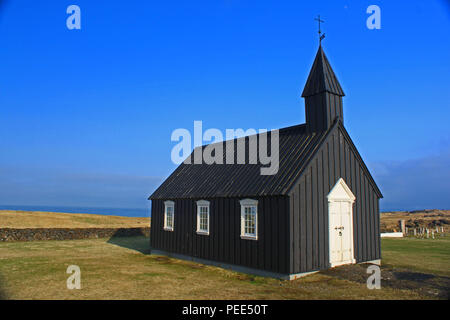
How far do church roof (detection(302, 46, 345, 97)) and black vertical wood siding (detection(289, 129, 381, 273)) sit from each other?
2.10 m

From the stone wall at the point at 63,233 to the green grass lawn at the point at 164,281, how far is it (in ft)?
27.2

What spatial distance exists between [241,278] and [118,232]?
21017mm

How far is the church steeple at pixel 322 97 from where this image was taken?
619 inches

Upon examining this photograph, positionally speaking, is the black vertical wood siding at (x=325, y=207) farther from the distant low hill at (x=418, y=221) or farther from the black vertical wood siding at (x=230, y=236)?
the distant low hill at (x=418, y=221)

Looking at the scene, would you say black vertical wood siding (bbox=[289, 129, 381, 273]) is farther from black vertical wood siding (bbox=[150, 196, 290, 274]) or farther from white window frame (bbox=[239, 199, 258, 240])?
white window frame (bbox=[239, 199, 258, 240])

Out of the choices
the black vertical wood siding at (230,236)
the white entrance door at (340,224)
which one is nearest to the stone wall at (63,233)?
the black vertical wood siding at (230,236)

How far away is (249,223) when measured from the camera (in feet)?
48.9

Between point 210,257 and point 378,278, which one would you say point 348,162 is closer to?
point 378,278

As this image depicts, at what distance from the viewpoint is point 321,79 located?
16.2m

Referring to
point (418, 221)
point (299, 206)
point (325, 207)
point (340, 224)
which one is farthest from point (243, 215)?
point (418, 221)

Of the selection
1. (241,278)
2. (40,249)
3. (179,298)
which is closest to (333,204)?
(241,278)

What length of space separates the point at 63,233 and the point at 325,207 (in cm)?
2295
